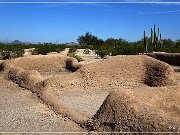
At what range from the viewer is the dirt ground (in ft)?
36.4

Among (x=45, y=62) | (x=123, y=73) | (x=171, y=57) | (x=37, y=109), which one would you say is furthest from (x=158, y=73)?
(x=171, y=57)

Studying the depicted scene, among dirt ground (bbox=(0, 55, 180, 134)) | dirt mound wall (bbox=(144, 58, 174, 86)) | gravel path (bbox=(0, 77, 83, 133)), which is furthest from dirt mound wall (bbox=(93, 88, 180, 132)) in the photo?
dirt mound wall (bbox=(144, 58, 174, 86))

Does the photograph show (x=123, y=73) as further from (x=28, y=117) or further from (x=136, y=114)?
(x=136, y=114)

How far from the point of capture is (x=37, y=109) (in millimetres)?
13258

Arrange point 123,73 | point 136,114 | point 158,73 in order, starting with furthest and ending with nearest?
point 123,73
point 158,73
point 136,114

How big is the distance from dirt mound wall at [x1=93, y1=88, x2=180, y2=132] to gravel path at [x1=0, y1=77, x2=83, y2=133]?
91 cm

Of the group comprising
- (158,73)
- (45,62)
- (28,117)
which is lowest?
(28,117)

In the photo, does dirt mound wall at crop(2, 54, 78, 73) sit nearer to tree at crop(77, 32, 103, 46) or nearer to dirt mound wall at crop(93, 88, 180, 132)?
dirt mound wall at crop(93, 88, 180, 132)

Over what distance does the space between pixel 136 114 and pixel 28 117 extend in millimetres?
4116

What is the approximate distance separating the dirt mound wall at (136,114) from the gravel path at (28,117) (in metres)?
0.91

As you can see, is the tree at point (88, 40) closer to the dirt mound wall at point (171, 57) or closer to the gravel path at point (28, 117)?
the dirt mound wall at point (171, 57)

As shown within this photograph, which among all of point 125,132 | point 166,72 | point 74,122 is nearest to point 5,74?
point 166,72

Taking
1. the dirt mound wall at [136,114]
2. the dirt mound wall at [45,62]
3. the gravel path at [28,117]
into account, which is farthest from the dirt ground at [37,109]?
the dirt mound wall at [45,62]

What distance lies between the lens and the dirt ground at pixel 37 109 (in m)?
11.1
